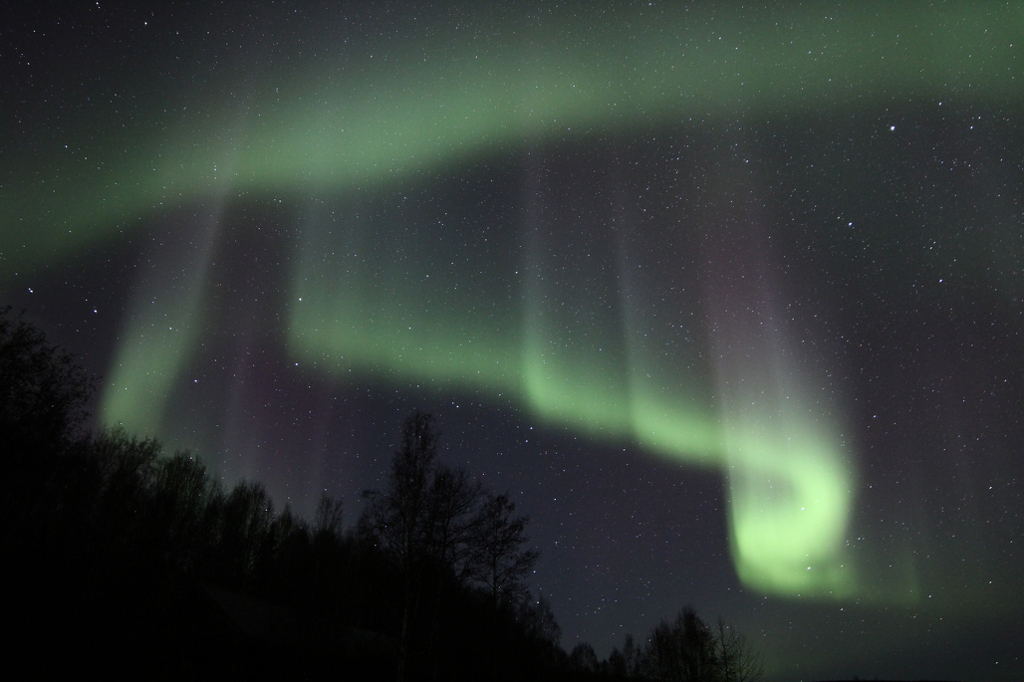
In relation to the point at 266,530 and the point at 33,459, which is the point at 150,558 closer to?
the point at 33,459

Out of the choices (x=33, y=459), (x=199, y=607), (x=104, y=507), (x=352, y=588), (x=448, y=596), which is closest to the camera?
(x=33, y=459)

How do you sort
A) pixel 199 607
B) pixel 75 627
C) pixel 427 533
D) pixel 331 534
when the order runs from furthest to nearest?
pixel 331 534, pixel 199 607, pixel 427 533, pixel 75 627

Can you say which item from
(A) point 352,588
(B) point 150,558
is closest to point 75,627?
(B) point 150,558

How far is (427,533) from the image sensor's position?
2209 centimetres

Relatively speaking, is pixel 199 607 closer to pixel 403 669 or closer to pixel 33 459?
pixel 33 459

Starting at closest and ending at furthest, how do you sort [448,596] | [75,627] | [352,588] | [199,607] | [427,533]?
[75,627], [427,533], [199,607], [448,596], [352,588]

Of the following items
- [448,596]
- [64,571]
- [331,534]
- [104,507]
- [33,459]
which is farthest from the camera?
[331,534]

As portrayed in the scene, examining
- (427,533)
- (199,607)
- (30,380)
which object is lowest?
(199,607)

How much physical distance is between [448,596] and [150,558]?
12504 millimetres

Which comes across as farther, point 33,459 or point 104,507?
point 104,507

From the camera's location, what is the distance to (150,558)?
23.1 metres

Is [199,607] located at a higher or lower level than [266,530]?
lower

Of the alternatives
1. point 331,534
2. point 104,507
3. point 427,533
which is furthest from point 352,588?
point 427,533

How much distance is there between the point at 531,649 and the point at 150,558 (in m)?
29.6
